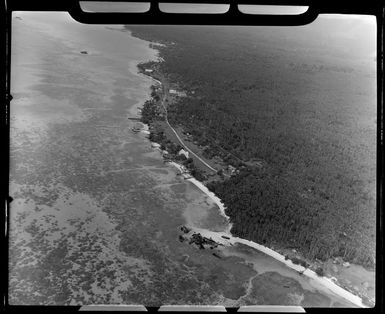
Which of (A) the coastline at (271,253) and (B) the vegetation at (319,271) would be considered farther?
(B) the vegetation at (319,271)

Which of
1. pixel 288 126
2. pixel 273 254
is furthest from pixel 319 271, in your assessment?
pixel 288 126

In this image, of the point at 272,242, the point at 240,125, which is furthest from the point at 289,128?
the point at 272,242

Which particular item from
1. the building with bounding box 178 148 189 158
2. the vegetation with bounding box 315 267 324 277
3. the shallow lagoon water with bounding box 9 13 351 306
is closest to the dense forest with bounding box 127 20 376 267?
the vegetation with bounding box 315 267 324 277

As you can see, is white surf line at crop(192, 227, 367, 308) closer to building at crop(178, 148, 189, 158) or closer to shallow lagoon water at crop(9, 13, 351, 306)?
shallow lagoon water at crop(9, 13, 351, 306)

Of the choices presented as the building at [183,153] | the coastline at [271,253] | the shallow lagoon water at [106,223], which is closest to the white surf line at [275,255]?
the coastline at [271,253]

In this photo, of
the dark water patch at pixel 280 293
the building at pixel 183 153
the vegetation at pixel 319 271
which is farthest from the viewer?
the building at pixel 183 153

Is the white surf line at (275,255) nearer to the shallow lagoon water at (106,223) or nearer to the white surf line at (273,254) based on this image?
the white surf line at (273,254)
